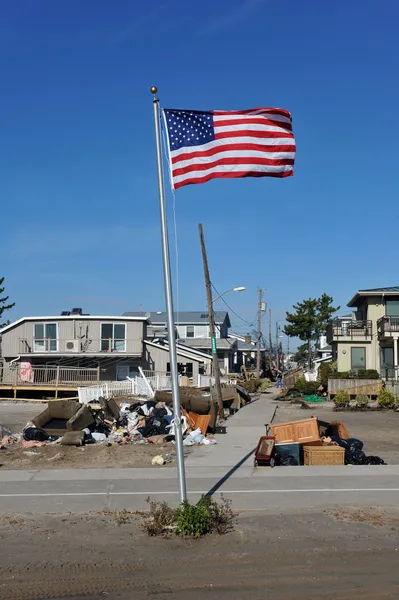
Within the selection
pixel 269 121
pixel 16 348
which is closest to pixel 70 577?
pixel 269 121

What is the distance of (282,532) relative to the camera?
888 cm

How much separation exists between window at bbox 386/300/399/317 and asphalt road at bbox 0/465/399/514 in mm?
32929

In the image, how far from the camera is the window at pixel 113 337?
156 feet

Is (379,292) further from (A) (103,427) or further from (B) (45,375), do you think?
(A) (103,427)

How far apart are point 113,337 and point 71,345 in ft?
10.4

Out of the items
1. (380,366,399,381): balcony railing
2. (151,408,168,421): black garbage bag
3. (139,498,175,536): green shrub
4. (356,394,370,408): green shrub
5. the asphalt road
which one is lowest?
(356,394,370,408): green shrub

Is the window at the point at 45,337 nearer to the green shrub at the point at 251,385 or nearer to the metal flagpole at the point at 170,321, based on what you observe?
the green shrub at the point at 251,385

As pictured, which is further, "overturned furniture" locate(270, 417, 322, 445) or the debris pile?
"overturned furniture" locate(270, 417, 322, 445)

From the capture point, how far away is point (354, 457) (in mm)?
14719

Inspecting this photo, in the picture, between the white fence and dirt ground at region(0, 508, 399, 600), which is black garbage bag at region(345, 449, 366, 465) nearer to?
dirt ground at region(0, 508, 399, 600)

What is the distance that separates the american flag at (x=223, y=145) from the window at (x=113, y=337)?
38.6 m

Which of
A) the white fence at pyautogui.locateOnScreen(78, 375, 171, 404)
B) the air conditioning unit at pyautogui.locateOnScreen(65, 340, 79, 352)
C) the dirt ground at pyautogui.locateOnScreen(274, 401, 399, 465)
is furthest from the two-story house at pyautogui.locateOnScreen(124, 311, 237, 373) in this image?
the white fence at pyautogui.locateOnScreen(78, 375, 171, 404)

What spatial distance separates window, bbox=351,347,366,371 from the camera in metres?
47.0

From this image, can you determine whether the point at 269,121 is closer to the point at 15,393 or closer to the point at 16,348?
the point at 15,393
